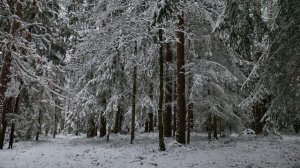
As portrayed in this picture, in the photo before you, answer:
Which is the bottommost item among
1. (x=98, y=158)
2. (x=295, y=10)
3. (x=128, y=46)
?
(x=98, y=158)

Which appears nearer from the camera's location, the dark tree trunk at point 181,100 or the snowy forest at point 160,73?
the snowy forest at point 160,73

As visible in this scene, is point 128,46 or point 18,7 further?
point 128,46

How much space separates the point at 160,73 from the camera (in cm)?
1413

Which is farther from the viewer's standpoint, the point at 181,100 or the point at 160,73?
the point at 181,100

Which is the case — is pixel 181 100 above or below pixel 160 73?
below

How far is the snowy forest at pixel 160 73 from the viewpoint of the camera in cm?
998

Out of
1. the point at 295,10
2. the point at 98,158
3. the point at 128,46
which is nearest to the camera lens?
the point at 295,10

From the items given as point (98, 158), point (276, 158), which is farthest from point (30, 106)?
point (276, 158)

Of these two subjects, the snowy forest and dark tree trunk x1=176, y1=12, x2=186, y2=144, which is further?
dark tree trunk x1=176, y1=12, x2=186, y2=144

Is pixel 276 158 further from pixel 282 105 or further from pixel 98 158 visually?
pixel 98 158

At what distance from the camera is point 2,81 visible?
10.2 meters

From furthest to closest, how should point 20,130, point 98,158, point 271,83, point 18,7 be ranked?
point 20,130 < point 98,158 < point 18,7 < point 271,83

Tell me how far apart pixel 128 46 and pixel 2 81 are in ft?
25.5

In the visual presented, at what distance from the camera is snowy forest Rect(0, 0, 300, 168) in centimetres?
998
